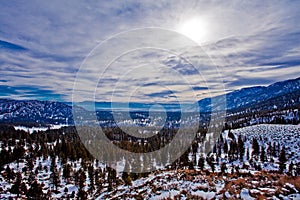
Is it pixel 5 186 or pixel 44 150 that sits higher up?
pixel 44 150

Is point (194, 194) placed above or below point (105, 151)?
above

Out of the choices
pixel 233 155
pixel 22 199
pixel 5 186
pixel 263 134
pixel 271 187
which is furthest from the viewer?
pixel 263 134

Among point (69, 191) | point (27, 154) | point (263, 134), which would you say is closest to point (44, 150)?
point (27, 154)

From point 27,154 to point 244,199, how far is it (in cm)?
10895

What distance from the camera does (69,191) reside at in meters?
70.2

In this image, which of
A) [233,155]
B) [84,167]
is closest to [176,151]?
[233,155]

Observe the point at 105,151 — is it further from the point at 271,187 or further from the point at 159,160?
the point at 271,187

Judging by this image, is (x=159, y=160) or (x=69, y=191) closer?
(x=69, y=191)

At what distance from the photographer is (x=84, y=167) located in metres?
89.2

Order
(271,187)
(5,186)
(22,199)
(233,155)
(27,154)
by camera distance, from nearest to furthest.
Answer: (271,187), (22,199), (5,186), (233,155), (27,154)

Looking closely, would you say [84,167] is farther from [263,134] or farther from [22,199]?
[263,134]

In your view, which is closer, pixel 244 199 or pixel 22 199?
pixel 244 199

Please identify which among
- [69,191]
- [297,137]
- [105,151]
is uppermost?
[297,137]

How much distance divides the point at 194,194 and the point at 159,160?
305 feet
